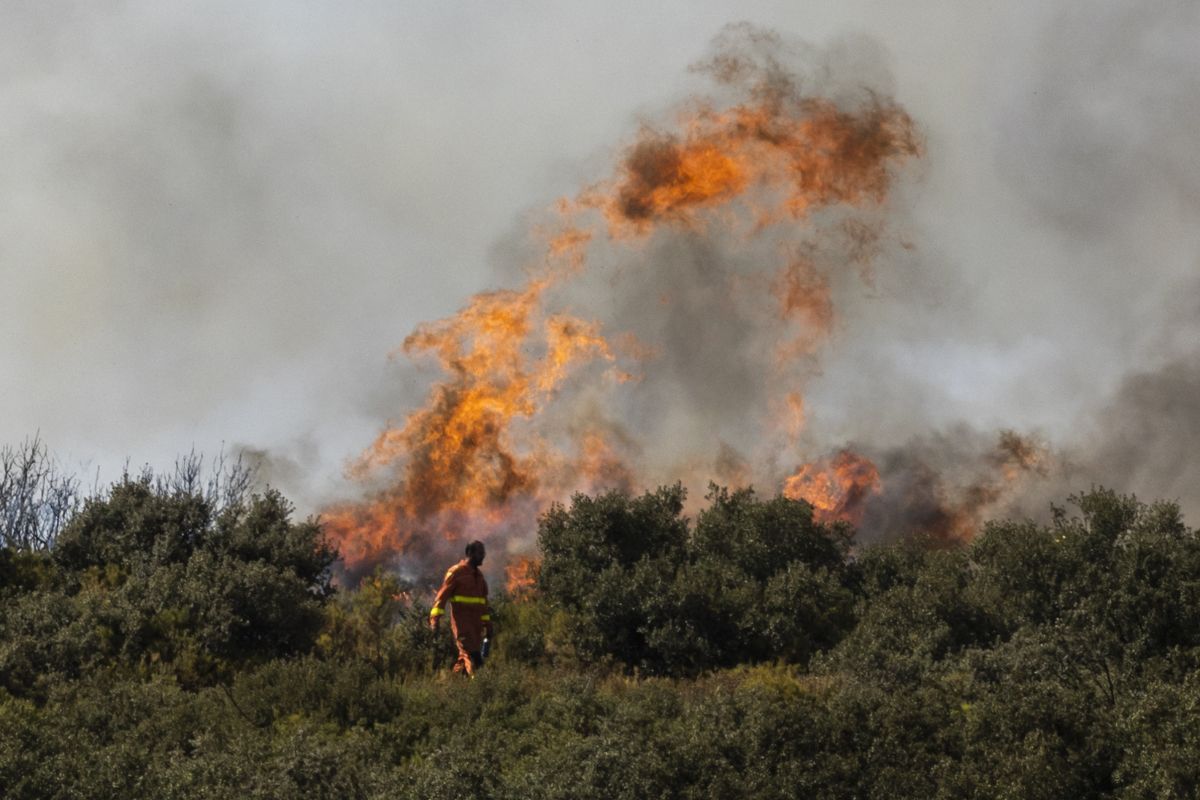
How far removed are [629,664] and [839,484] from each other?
81.6 ft

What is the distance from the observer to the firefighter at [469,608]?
63.9 ft

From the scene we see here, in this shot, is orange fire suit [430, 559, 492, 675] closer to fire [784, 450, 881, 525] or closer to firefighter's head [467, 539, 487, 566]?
firefighter's head [467, 539, 487, 566]

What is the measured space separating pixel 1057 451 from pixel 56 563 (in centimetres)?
4032

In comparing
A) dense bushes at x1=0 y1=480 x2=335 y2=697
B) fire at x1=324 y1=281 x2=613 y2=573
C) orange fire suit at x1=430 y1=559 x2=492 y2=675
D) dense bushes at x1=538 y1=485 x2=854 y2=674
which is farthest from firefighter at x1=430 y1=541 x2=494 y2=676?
fire at x1=324 y1=281 x2=613 y2=573

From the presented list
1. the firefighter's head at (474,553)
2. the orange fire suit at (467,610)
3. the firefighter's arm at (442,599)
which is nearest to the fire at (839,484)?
the orange fire suit at (467,610)

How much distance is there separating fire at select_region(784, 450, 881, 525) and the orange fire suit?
71.5 feet

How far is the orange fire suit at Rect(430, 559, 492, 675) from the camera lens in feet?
63.9

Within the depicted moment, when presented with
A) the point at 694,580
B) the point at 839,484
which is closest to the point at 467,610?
the point at 694,580

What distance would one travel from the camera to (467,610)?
19641mm

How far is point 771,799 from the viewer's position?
13.7 meters

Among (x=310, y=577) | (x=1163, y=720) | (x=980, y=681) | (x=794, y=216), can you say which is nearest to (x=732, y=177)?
(x=794, y=216)

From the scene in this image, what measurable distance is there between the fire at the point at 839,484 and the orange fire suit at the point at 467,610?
21794 millimetres

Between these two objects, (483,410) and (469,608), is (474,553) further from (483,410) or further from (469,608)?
(483,410)

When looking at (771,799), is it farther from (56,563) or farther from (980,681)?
(56,563)
